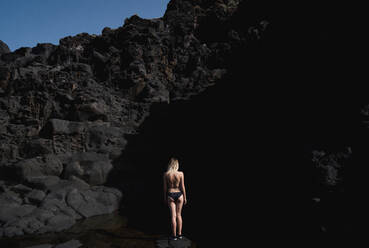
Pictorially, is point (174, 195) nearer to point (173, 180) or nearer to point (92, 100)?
point (173, 180)

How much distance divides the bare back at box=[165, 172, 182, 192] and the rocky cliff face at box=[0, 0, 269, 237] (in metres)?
4.82

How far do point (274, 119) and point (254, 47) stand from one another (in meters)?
6.15

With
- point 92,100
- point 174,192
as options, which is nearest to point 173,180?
point 174,192

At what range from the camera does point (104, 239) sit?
710 centimetres

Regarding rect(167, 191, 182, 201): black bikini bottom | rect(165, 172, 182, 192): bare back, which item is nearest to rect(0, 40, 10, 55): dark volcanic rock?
rect(165, 172, 182, 192): bare back

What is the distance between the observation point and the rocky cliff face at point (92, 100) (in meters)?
10.6

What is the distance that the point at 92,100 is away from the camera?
1886 centimetres

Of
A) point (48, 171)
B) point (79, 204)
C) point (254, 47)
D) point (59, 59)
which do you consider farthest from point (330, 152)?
point (59, 59)

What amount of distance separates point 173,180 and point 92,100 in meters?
14.8

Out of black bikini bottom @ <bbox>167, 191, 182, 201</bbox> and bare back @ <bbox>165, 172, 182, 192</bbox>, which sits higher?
bare back @ <bbox>165, 172, 182, 192</bbox>

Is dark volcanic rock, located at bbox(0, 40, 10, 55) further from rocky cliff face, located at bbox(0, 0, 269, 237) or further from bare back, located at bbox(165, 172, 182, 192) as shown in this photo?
bare back, located at bbox(165, 172, 182, 192)

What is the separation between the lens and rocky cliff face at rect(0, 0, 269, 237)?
1060 cm

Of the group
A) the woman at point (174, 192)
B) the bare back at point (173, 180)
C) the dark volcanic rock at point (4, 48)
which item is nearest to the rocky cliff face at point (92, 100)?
the woman at point (174, 192)

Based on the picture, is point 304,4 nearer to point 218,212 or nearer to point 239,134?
point 239,134
